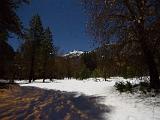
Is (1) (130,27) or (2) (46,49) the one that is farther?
(2) (46,49)

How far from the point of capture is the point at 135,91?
20.0 m

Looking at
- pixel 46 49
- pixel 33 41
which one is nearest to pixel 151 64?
pixel 33 41

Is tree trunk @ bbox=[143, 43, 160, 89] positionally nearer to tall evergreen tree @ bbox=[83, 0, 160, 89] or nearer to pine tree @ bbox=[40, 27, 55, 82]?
tall evergreen tree @ bbox=[83, 0, 160, 89]

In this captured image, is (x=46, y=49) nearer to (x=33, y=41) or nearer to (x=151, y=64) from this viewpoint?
(x=33, y=41)

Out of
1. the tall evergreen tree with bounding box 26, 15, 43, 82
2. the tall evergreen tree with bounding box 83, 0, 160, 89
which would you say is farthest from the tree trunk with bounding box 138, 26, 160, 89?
the tall evergreen tree with bounding box 26, 15, 43, 82

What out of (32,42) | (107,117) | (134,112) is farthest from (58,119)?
(32,42)

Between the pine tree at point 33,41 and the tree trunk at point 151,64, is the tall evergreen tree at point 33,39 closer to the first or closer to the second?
the pine tree at point 33,41

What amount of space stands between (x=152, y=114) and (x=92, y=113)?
7.69 feet

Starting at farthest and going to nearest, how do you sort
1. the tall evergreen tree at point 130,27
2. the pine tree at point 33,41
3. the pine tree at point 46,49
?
the pine tree at point 46,49, the pine tree at point 33,41, the tall evergreen tree at point 130,27

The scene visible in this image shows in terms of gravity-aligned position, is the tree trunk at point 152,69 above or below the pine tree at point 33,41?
below

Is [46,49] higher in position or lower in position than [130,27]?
higher

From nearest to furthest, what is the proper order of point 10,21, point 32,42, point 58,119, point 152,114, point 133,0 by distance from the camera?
point 58,119
point 152,114
point 133,0
point 10,21
point 32,42

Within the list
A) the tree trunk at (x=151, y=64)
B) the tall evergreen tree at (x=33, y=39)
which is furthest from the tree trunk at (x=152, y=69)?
the tall evergreen tree at (x=33, y=39)

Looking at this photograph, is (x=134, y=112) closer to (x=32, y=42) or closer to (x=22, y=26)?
(x=22, y=26)
